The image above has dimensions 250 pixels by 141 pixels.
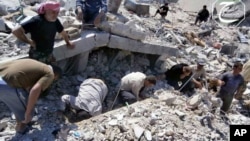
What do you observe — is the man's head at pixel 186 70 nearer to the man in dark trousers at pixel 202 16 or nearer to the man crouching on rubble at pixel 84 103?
the man crouching on rubble at pixel 84 103

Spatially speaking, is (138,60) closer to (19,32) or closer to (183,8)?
(19,32)

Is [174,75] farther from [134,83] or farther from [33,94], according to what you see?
[33,94]

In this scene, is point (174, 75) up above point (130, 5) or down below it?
below

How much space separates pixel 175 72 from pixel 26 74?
3900 millimetres

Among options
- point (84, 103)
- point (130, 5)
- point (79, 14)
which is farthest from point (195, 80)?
point (130, 5)

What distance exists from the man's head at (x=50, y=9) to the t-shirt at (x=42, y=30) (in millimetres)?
110

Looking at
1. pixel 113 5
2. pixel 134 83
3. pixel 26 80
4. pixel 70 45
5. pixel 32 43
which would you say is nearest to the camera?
pixel 26 80

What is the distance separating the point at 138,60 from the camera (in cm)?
847

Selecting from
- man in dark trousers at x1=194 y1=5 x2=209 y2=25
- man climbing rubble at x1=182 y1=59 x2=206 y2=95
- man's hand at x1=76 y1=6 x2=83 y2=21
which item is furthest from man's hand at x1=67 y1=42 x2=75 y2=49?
man in dark trousers at x1=194 y1=5 x2=209 y2=25

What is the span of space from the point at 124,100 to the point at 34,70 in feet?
8.23

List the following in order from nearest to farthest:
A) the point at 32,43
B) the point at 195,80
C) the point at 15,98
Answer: the point at 15,98
the point at 32,43
the point at 195,80

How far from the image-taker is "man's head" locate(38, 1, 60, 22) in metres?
5.05

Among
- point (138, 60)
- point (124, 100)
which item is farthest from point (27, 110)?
point (138, 60)

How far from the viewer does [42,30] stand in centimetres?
541
